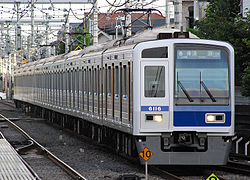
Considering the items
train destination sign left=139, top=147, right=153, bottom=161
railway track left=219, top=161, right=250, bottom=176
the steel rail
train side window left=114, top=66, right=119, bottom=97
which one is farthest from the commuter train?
train side window left=114, top=66, right=119, bottom=97

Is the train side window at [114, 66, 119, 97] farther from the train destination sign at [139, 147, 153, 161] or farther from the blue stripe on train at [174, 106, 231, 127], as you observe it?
the train destination sign at [139, 147, 153, 161]

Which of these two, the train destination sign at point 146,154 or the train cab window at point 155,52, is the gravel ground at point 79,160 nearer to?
the train destination sign at point 146,154

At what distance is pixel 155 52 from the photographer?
12.9 m

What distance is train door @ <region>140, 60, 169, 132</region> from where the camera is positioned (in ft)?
41.5

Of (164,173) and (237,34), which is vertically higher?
(237,34)

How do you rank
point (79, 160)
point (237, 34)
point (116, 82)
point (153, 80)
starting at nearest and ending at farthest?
point (153, 80) → point (116, 82) → point (79, 160) → point (237, 34)

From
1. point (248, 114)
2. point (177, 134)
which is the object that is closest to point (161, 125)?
point (177, 134)

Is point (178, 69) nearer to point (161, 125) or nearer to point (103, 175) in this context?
point (161, 125)

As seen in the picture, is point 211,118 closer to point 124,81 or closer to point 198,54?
point 198,54

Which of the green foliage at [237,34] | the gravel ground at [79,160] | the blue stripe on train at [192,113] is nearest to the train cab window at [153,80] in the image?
the blue stripe on train at [192,113]

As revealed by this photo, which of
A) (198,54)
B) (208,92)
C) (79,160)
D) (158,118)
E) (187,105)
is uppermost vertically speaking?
(198,54)

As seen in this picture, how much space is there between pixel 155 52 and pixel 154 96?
2.98 ft

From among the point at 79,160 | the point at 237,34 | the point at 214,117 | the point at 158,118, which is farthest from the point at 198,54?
the point at 237,34

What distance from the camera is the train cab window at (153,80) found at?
12750mm
